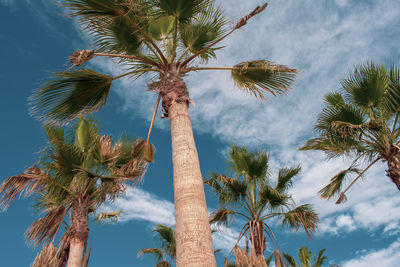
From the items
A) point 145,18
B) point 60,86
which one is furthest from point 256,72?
point 60,86

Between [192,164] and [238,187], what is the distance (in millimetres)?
6381

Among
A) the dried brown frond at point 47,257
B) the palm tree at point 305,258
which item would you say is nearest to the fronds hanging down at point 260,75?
the dried brown frond at point 47,257

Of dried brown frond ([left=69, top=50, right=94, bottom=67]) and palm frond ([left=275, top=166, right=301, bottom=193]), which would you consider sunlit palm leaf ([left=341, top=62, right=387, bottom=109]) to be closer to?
palm frond ([left=275, top=166, right=301, bottom=193])

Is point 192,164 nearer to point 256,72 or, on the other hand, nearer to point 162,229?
point 256,72

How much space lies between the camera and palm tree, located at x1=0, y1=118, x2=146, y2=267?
23.1ft

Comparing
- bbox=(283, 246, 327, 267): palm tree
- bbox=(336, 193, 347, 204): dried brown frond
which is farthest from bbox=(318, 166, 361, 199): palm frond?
bbox=(283, 246, 327, 267): palm tree

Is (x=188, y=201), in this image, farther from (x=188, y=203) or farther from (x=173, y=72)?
(x=173, y=72)

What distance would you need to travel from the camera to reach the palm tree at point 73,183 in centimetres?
705

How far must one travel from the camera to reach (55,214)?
7727mm

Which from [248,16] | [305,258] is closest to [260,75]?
[248,16]

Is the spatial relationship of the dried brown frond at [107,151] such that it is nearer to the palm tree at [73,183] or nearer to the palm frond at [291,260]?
the palm tree at [73,183]

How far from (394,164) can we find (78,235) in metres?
8.09

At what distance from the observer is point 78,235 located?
738cm

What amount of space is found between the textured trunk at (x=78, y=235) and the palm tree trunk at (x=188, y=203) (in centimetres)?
513
